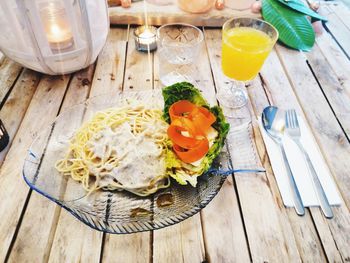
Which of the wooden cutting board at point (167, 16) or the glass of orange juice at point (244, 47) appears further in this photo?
the wooden cutting board at point (167, 16)

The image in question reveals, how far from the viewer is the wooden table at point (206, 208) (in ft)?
2.11

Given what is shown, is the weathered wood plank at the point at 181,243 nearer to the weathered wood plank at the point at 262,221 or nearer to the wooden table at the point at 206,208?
the wooden table at the point at 206,208

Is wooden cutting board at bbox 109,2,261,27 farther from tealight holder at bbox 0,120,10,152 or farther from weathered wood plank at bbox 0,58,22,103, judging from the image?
tealight holder at bbox 0,120,10,152

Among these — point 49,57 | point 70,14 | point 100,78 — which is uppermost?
point 70,14

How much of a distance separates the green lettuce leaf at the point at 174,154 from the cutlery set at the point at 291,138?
20cm

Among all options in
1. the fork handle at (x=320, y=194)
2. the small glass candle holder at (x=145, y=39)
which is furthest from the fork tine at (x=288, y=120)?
the small glass candle holder at (x=145, y=39)

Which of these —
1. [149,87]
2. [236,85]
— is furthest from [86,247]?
[236,85]

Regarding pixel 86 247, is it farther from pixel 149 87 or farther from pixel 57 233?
pixel 149 87

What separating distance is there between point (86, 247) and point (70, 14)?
26.6 inches

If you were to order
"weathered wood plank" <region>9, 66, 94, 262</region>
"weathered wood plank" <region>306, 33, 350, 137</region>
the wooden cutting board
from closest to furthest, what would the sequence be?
"weathered wood plank" <region>9, 66, 94, 262</region> < "weathered wood plank" <region>306, 33, 350, 137</region> < the wooden cutting board

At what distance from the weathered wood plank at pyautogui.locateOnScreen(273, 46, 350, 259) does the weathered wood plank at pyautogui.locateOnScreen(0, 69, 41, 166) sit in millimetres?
861

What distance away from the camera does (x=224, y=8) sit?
4.58 feet

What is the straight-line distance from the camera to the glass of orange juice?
0.90 m

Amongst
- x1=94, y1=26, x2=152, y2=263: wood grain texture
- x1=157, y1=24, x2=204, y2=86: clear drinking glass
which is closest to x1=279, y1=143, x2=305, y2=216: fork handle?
x1=94, y1=26, x2=152, y2=263: wood grain texture
